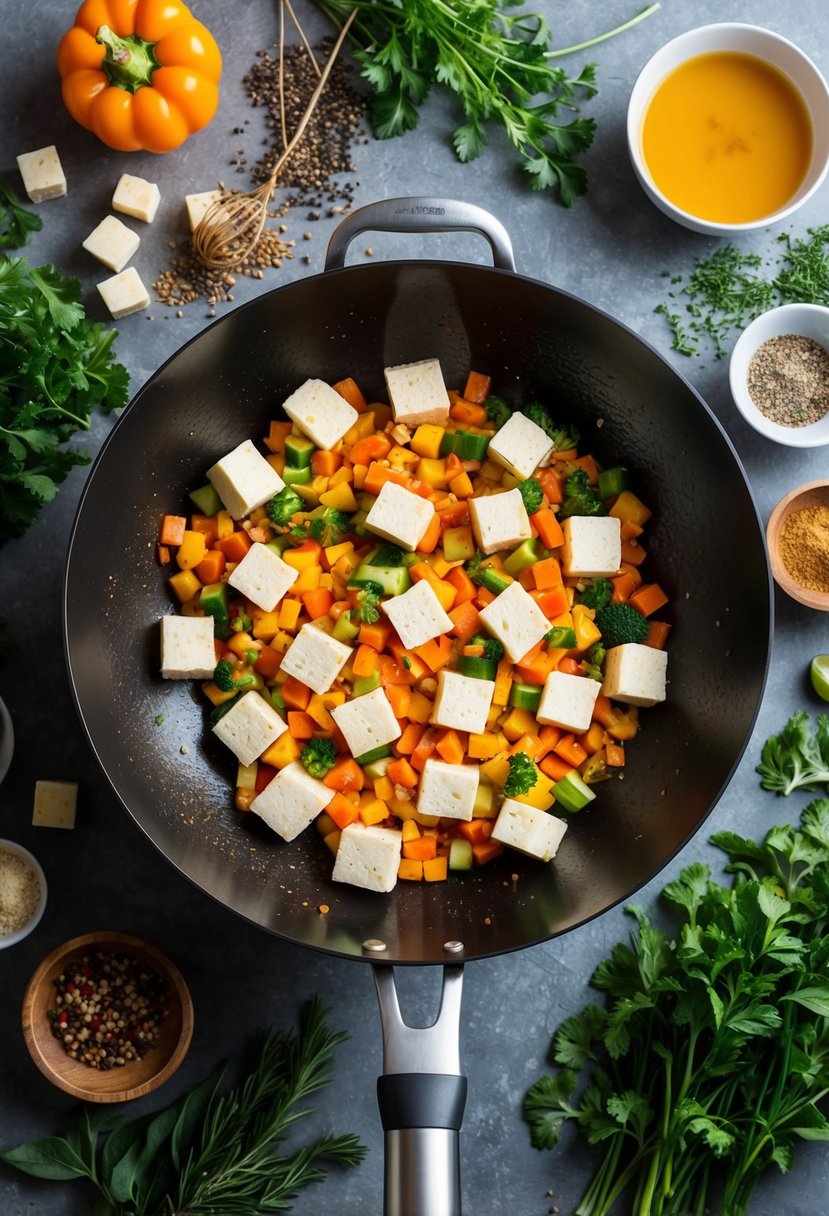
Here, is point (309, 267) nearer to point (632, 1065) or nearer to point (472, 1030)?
point (472, 1030)

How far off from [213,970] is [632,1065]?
4.38 feet

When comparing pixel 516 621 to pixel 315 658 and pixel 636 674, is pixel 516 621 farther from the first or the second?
pixel 315 658

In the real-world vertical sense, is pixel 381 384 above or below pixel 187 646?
above

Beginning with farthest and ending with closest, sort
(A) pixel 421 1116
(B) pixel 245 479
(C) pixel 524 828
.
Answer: (B) pixel 245 479
(C) pixel 524 828
(A) pixel 421 1116

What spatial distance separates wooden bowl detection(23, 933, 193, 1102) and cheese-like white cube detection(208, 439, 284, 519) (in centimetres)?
135

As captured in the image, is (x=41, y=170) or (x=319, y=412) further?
(x=41, y=170)

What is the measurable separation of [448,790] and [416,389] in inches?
47.4

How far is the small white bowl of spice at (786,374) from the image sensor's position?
347 centimetres

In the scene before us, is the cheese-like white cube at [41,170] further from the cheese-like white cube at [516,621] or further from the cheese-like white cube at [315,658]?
the cheese-like white cube at [516,621]

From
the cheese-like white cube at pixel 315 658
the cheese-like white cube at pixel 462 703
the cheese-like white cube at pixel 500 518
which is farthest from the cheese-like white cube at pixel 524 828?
the cheese-like white cube at pixel 500 518

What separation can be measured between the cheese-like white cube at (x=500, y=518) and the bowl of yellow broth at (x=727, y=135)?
115cm

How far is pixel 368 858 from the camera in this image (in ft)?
10.4

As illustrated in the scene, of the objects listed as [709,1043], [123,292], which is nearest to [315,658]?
[123,292]

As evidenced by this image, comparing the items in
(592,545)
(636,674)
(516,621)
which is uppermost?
(592,545)
